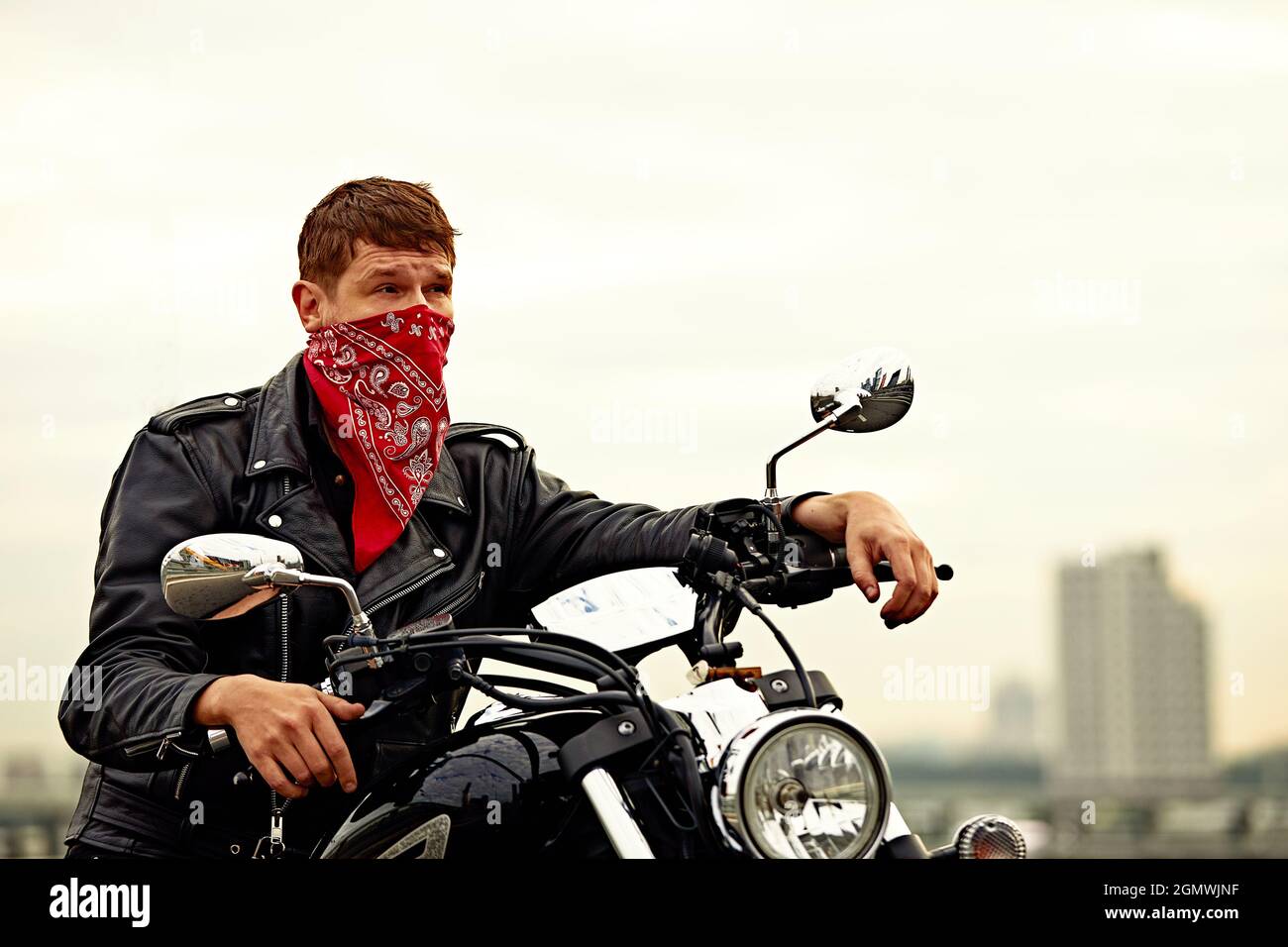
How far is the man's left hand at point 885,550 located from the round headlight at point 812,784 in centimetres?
69

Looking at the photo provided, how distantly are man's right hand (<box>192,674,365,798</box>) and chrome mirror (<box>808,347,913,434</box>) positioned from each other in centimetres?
106

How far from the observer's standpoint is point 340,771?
2.29 meters

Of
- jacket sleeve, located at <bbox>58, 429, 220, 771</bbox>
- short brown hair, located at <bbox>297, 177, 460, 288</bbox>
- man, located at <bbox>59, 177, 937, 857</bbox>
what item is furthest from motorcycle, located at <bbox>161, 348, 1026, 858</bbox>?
short brown hair, located at <bbox>297, 177, 460, 288</bbox>

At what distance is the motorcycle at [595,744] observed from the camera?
2086 mm

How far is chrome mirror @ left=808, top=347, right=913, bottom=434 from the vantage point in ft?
9.20

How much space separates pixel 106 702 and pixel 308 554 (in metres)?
0.63

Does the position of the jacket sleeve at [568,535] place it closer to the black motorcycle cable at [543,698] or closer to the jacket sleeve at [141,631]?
the jacket sleeve at [141,631]

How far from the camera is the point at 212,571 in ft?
7.52

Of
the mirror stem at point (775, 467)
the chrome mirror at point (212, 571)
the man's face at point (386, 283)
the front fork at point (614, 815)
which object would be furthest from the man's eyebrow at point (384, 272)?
the front fork at point (614, 815)

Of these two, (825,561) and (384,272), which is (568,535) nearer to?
(384,272)

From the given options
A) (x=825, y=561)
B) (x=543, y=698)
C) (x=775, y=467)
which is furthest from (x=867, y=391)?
(x=543, y=698)

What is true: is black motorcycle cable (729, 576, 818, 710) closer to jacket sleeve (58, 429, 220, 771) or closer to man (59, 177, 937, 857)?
man (59, 177, 937, 857)

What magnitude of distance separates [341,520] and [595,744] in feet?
4.97
